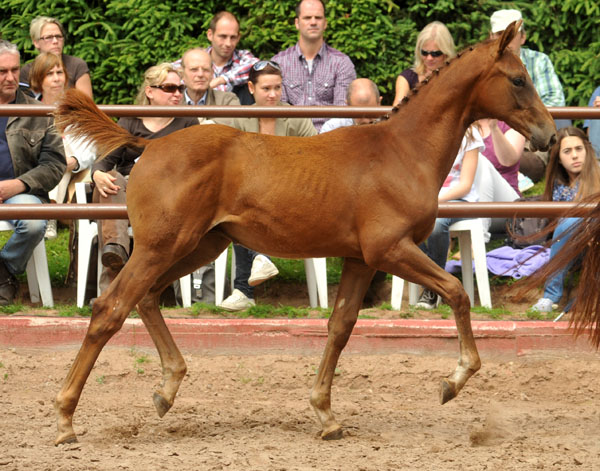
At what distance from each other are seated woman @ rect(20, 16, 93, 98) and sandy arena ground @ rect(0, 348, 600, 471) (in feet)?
9.98

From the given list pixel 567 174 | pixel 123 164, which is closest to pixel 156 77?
pixel 123 164

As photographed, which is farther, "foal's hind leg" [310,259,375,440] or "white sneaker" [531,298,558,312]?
"white sneaker" [531,298,558,312]

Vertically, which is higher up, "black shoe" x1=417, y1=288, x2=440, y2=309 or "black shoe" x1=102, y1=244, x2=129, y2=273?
"black shoe" x1=102, y1=244, x2=129, y2=273

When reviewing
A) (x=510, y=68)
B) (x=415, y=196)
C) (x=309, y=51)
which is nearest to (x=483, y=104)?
(x=510, y=68)

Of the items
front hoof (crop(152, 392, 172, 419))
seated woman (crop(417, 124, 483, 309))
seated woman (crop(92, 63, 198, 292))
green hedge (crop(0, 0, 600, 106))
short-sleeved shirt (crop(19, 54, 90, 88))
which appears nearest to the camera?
front hoof (crop(152, 392, 172, 419))

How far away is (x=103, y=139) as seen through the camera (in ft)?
17.2

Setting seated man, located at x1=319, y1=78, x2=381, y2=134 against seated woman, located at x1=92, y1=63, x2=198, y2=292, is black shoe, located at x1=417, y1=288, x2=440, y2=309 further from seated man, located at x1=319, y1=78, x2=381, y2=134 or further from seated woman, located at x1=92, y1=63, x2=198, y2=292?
seated woman, located at x1=92, y1=63, x2=198, y2=292

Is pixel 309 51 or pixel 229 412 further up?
pixel 309 51

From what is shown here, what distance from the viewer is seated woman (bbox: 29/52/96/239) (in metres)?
7.86

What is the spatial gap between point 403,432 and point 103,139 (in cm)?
223

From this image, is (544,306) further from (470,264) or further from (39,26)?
(39,26)

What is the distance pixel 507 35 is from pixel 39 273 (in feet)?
12.7

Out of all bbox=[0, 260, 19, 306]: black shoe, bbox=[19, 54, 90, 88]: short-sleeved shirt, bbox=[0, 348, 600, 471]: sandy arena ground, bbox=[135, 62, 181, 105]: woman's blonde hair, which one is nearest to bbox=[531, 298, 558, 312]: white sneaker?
bbox=[0, 348, 600, 471]: sandy arena ground

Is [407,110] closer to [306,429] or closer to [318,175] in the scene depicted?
[318,175]
